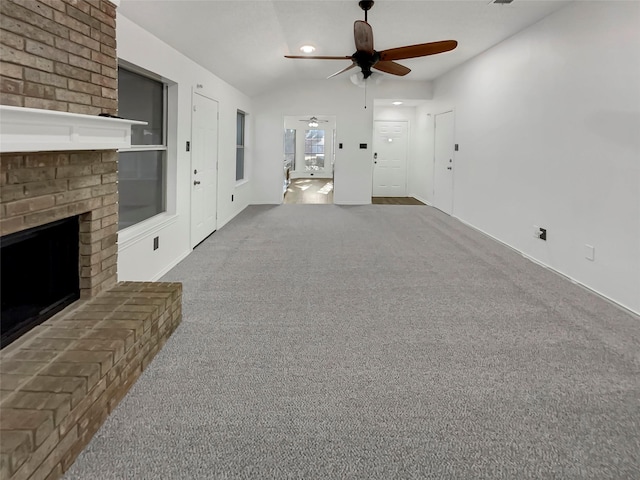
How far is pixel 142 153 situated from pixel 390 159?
320 inches

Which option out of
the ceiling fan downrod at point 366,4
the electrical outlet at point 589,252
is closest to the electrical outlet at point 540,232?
the electrical outlet at point 589,252

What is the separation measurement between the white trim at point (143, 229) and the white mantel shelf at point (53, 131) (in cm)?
124

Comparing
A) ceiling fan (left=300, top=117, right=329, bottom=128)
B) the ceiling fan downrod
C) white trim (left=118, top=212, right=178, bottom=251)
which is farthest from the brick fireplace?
ceiling fan (left=300, top=117, right=329, bottom=128)

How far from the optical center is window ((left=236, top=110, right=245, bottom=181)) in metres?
8.49

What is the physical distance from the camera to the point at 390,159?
11414 millimetres

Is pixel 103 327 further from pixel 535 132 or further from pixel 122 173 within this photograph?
pixel 535 132

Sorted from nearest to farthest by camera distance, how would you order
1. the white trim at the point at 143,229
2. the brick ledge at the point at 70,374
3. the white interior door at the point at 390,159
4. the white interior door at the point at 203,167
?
the brick ledge at the point at 70,374, the white trim at the point at 143,229, the white interior door at the point at 203,167, the white interior door at the point at 390,159

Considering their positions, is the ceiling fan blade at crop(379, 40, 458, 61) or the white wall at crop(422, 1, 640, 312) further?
the ceiling fan blade at crop(379, 40, 458, 61)

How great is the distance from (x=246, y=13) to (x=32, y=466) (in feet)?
13.8

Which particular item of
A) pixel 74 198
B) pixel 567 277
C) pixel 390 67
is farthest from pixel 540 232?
pixel 74 198

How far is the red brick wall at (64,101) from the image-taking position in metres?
1.82

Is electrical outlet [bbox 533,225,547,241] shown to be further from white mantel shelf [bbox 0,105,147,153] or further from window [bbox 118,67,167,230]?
white mantel shelf [bbox 0,105,147,153]

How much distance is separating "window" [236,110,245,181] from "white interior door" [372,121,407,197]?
12.2ft

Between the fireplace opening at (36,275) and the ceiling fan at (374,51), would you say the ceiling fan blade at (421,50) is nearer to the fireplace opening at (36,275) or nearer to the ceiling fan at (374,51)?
the ceiling fan at (374,51)
